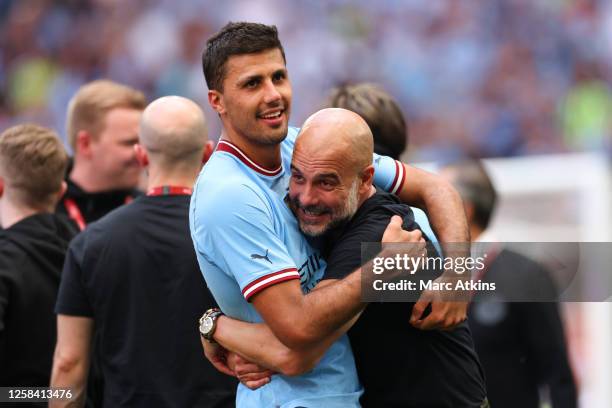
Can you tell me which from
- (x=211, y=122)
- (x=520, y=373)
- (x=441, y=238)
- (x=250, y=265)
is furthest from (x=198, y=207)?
(x=211, y=122)

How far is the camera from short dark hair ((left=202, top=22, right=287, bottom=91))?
130 inches

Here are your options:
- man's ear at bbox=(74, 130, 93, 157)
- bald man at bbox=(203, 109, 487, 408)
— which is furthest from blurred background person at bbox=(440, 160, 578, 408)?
man's ear at bbox=(74, 130, 93, 157)

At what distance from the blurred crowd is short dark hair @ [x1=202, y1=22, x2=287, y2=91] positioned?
25.9ft

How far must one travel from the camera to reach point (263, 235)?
10.1 ft

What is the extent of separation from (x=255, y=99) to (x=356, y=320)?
784 millimetres

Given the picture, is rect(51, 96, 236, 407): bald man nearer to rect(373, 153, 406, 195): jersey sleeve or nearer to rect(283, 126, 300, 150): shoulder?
rect(283, 126, 300, 150): shoulder

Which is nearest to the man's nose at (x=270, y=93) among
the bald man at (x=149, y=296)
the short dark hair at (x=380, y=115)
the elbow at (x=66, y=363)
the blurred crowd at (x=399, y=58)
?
the bald man at (x=149, y=296)

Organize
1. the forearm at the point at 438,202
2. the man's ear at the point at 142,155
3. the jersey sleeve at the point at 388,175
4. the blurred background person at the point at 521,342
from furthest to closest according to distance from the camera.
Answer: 1. the blurred background person at the point at 521,342
2. the man's ear at the point at 142,155
3. the jersey sleeve at the point at 388,175
4. the forearm at the point at 438,202

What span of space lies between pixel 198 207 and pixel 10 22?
35.9 ft

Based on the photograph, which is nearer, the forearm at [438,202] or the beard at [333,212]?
the beard at [333,212]

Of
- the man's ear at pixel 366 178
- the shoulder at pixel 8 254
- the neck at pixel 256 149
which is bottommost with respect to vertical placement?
the shoulder at pixel 8 254

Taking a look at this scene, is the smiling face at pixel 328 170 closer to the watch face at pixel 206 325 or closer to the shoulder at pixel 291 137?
the shoulder at pixel 291 137

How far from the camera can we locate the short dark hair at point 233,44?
3299 millimetres

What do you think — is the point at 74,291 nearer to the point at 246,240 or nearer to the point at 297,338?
the point at 246,240
